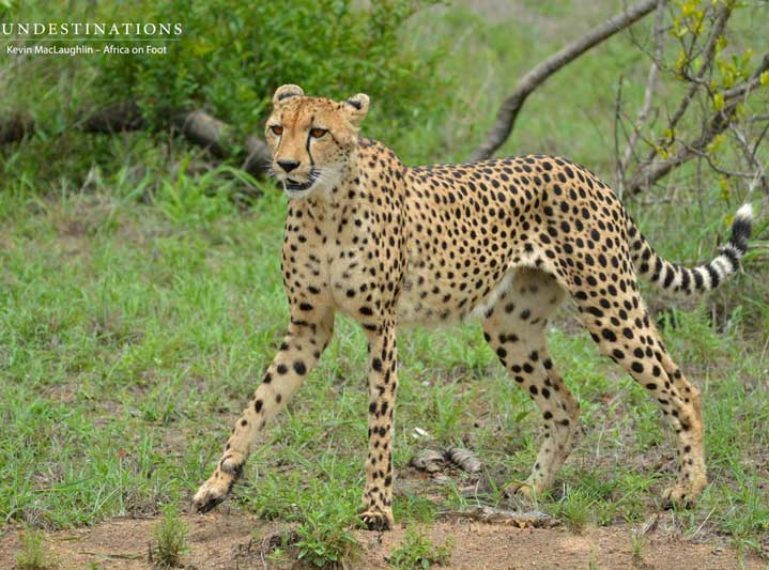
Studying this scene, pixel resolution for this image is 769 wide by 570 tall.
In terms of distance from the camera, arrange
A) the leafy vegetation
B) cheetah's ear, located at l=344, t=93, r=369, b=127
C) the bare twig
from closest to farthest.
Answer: the leafy vegetation, cheetah's ear, located at l=344, t=93, r=369, b=127, the bare twig

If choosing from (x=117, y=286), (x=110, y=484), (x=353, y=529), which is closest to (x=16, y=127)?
(x=117, y=286)

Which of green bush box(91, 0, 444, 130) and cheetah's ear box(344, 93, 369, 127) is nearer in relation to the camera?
cheetah's ear box(344, 93, 369, 127)

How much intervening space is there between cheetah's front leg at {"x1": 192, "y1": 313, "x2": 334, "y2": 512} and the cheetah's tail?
1331mm

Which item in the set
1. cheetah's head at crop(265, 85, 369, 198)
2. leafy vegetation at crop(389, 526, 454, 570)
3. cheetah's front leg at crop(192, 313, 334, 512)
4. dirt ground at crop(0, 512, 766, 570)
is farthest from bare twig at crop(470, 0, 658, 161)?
leafy vegetation at crop(389, 526, 454, 570)

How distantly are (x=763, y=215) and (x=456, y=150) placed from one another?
2.99 meters

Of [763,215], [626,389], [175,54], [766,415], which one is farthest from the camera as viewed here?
[175,54]

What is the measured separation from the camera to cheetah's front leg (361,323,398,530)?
498 centimetres

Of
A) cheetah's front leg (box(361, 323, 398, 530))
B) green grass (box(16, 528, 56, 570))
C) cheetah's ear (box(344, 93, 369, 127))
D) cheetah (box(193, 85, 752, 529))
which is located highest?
cheetah's ear (box(344, 93, 369, 127))

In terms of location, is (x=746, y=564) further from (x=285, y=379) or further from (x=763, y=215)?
(x=763, y=215)

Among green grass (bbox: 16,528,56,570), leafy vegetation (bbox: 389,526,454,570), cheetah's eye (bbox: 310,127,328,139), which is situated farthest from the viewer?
cheetah's eye (bbox: 310,127,328,139)

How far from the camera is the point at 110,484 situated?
528cm

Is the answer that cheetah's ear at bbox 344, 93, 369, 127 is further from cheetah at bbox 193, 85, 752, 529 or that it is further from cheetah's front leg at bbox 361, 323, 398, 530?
cheetah's front leg at bbox 361, 323, 398, 530

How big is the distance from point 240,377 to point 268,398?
128 cm

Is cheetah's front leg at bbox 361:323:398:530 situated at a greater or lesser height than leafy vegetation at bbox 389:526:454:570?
greater
